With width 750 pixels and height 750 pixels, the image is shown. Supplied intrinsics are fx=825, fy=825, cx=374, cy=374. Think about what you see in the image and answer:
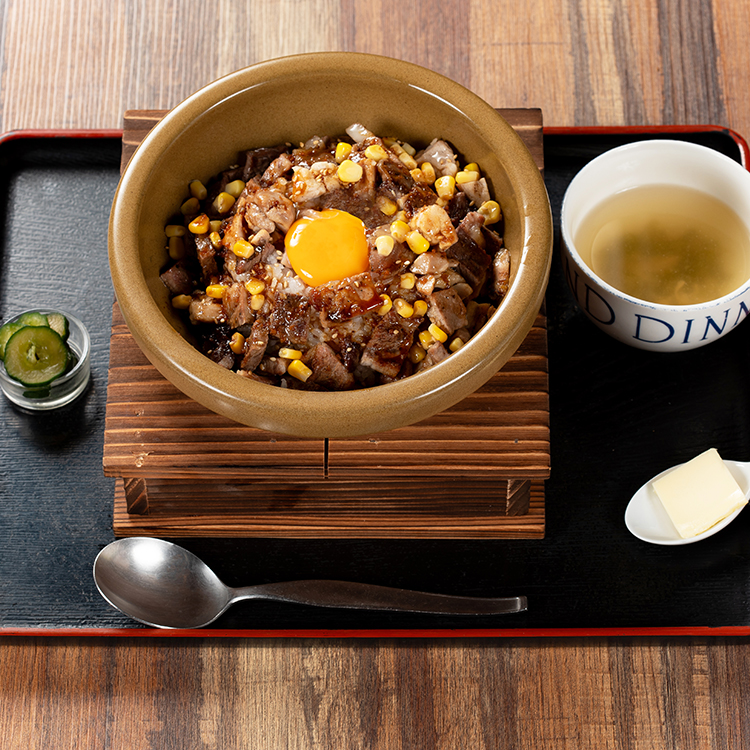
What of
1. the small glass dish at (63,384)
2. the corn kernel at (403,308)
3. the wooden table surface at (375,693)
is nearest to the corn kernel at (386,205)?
the corn kernel at (403,308)

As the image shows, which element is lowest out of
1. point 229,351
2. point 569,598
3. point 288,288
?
point 569,598

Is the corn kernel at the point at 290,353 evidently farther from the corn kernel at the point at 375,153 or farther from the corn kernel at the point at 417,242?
the corn kernel at the point at 375,153

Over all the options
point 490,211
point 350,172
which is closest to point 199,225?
point 350,172

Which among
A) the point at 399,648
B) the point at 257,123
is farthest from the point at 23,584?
the point at 257,123

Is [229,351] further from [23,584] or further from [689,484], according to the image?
[689,484]

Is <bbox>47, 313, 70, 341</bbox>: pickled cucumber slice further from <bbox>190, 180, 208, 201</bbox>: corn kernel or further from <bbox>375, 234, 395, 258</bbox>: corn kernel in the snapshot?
<bbox>375, 234, 395, 258</bbox>: corn kernel

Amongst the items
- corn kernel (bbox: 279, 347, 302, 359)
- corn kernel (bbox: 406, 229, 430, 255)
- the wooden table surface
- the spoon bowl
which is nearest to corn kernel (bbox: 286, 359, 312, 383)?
corn kernel (bbox: 279, 347, 302, 359)
